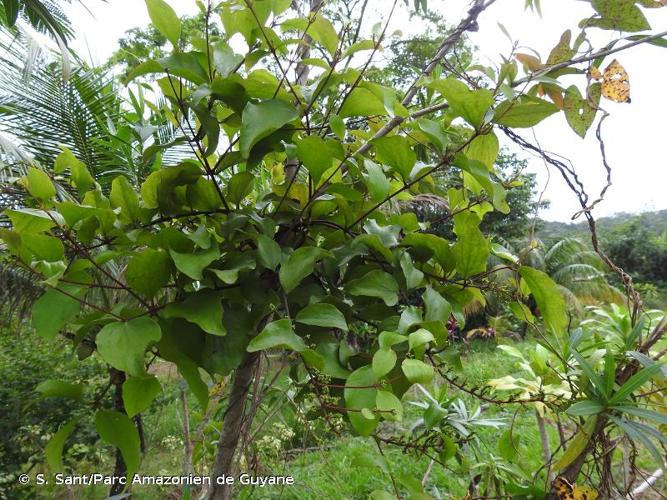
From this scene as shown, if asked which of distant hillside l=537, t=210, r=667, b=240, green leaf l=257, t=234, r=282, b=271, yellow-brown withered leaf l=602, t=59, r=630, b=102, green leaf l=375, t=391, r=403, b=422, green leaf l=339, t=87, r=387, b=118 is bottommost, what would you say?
green leaf l=375, t=391, r=403, b=422

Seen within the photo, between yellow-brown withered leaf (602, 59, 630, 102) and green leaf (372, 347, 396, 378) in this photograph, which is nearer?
green leaf (372, 347, 396, 378)

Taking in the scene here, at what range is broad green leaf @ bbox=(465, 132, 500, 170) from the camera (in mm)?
389

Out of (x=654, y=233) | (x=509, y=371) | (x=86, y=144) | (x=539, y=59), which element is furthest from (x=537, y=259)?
(x=539, y=59)

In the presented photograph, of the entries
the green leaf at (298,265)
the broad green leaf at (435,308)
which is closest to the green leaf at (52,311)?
the green leaf at (298,265)

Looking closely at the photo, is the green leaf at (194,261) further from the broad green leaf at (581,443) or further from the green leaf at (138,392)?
Result: the broad green leaf at (581,443)

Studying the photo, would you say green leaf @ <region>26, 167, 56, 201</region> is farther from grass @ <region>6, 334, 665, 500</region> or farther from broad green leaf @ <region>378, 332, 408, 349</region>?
grass @ <region>6, 334, 665, 500</region>

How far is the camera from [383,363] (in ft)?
0.92

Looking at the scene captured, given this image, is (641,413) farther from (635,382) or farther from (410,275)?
(410,275)

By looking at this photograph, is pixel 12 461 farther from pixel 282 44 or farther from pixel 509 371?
pixel 509 371

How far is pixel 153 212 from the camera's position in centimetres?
38

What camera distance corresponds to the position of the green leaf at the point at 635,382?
505mm

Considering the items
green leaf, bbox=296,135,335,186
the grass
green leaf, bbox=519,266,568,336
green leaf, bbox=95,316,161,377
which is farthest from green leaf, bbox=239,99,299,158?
the grass

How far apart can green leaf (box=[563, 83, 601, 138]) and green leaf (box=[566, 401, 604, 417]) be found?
0.99ft

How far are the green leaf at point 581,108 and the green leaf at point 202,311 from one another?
35 centimetres
